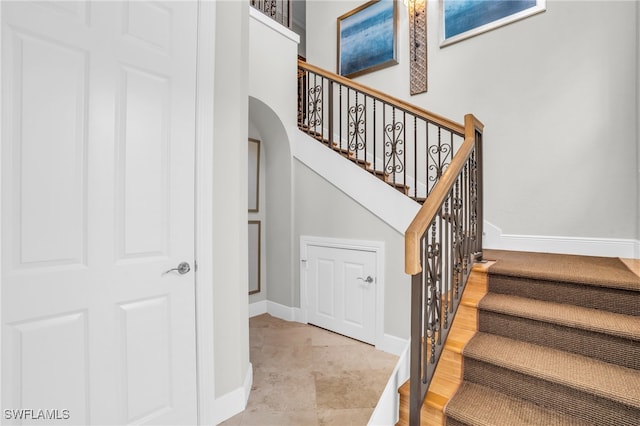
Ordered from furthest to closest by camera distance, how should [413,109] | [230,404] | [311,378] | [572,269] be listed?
[413,109] → [311,378] → [572,269] → [230,404]

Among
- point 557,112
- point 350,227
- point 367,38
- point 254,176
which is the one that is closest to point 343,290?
point 350,227

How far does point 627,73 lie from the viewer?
2.43m

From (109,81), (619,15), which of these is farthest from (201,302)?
(619,15)

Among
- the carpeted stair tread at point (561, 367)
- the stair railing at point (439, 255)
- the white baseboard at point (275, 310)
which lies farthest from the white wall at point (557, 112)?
the white baseboard at point (275, 310)

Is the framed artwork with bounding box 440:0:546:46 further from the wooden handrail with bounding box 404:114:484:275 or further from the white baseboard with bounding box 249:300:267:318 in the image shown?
the white baseboard with bounding box 249:300:267:318

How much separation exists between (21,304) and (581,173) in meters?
3.72

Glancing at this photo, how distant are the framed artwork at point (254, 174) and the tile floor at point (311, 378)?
53.3 inches

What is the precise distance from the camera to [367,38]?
4.03 metres

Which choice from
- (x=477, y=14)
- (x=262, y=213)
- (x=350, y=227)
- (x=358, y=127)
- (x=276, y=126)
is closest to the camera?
(x=350, y=227)

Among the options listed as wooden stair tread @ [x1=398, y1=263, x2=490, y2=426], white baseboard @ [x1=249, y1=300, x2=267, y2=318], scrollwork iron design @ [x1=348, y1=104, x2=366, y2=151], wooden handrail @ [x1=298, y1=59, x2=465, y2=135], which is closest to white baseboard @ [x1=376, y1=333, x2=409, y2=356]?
wooden stair tread @ [x1=398, y1=263, x2=490, y2=426]

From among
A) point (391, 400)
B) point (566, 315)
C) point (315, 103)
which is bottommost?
point (391, 400)

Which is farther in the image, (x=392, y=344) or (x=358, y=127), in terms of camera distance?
(x=358, y=127)

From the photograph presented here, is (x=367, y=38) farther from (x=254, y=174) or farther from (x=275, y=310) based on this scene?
(x=275, y=310)

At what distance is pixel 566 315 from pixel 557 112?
6.53ft
